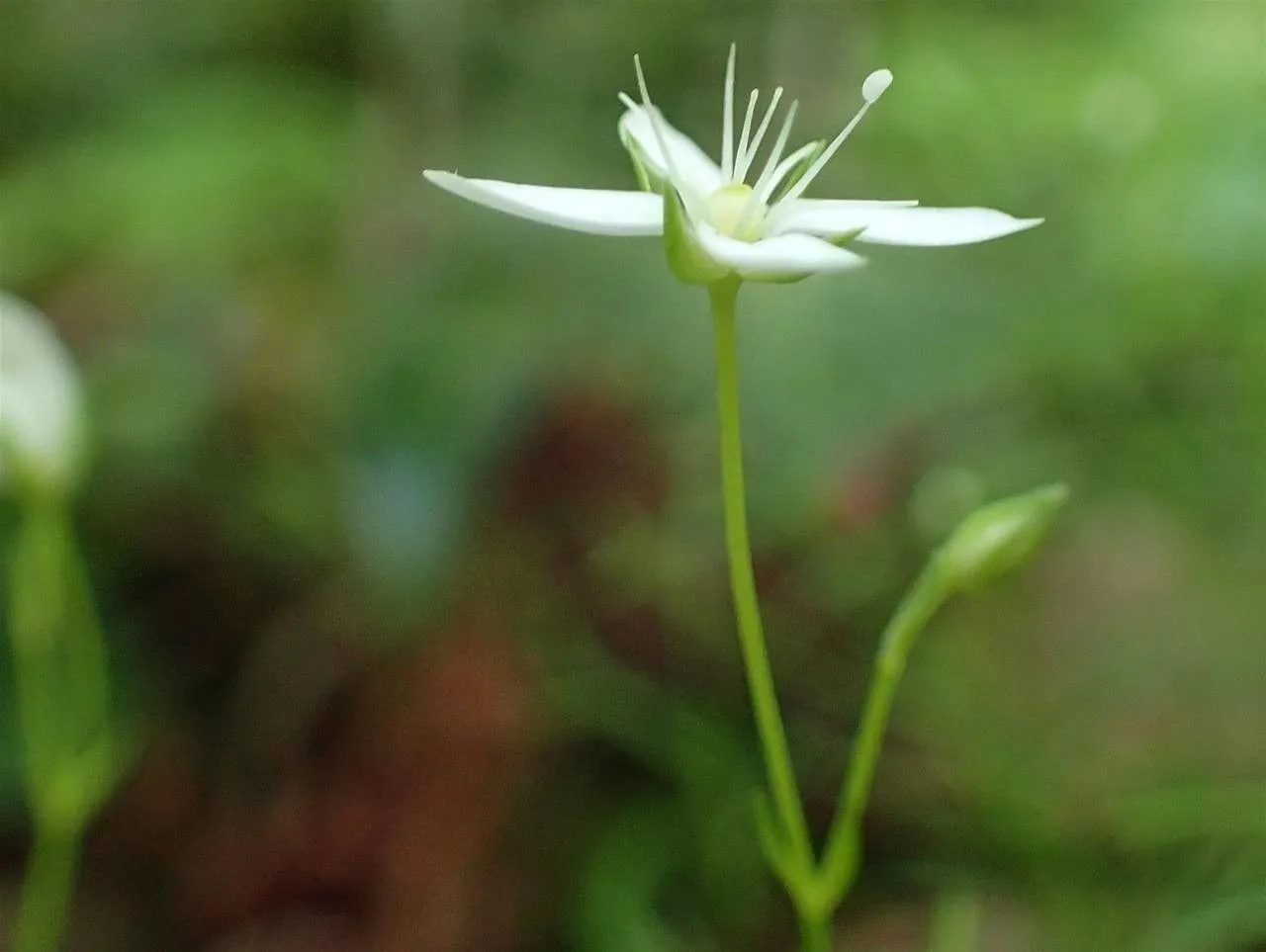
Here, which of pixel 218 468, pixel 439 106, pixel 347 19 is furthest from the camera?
pixel 347 19

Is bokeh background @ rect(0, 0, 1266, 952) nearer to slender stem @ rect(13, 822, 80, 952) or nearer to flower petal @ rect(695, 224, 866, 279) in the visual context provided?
slender stem @ rect(13, 822, 80, 952)

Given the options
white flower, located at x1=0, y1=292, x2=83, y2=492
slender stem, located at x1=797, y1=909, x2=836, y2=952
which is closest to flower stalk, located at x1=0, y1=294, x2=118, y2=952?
white flower, located at x1=0, y1=292, x2=83, y2=492

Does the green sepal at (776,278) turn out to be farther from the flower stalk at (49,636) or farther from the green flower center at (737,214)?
the flower stalk at (49,636)

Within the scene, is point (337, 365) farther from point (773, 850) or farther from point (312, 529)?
point (773, 850)

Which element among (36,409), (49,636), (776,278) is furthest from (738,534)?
(49,636)

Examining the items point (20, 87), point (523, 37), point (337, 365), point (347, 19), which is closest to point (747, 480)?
point (337, 365)

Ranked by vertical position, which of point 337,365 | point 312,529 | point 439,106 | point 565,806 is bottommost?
point 565,806

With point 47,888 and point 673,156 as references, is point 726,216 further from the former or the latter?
point 47,888

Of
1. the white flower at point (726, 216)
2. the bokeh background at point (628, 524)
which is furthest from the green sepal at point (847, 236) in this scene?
the bokeh background at point (628, 524)
